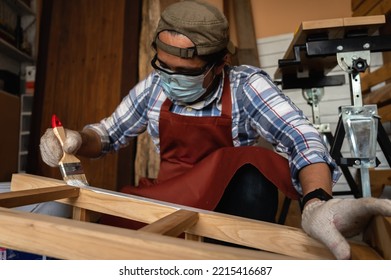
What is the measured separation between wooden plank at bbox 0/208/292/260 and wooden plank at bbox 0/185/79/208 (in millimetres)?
164

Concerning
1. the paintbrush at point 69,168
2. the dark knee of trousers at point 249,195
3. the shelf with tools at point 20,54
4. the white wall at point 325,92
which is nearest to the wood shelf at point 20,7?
the shelf with tools at point 20,54

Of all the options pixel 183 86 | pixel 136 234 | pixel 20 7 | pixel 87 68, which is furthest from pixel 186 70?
pixel 20 7

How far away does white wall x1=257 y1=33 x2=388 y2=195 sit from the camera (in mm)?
2287

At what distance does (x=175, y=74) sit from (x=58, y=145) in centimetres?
38

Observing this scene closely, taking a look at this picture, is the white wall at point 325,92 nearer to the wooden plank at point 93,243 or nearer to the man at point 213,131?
the man at point 213,131

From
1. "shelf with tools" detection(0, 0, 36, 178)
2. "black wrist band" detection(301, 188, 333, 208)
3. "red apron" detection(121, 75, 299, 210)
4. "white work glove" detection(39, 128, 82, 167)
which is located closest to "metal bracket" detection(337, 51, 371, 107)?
"red apron" detection(121, 75, 299, 210)

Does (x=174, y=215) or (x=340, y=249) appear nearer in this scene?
(x=340, y=249)

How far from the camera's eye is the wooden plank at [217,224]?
62 cm

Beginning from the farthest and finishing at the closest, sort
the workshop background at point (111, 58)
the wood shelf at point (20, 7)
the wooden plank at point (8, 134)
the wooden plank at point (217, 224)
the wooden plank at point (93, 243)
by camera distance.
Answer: the wood shelf at point (20, 7) → the workshop background at point (111, 58) → the wooden plank at point (8, 134) → the wooden plank at point (217, 224) → the wooden plank at point (93, 243)

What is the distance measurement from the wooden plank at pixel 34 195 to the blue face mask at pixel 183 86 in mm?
393

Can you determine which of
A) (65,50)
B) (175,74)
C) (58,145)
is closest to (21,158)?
(65,50)

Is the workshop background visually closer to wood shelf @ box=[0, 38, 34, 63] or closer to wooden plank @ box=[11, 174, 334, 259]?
wood shelf @ box=[0, 38, 34, 63]

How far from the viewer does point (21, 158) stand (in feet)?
8.02
